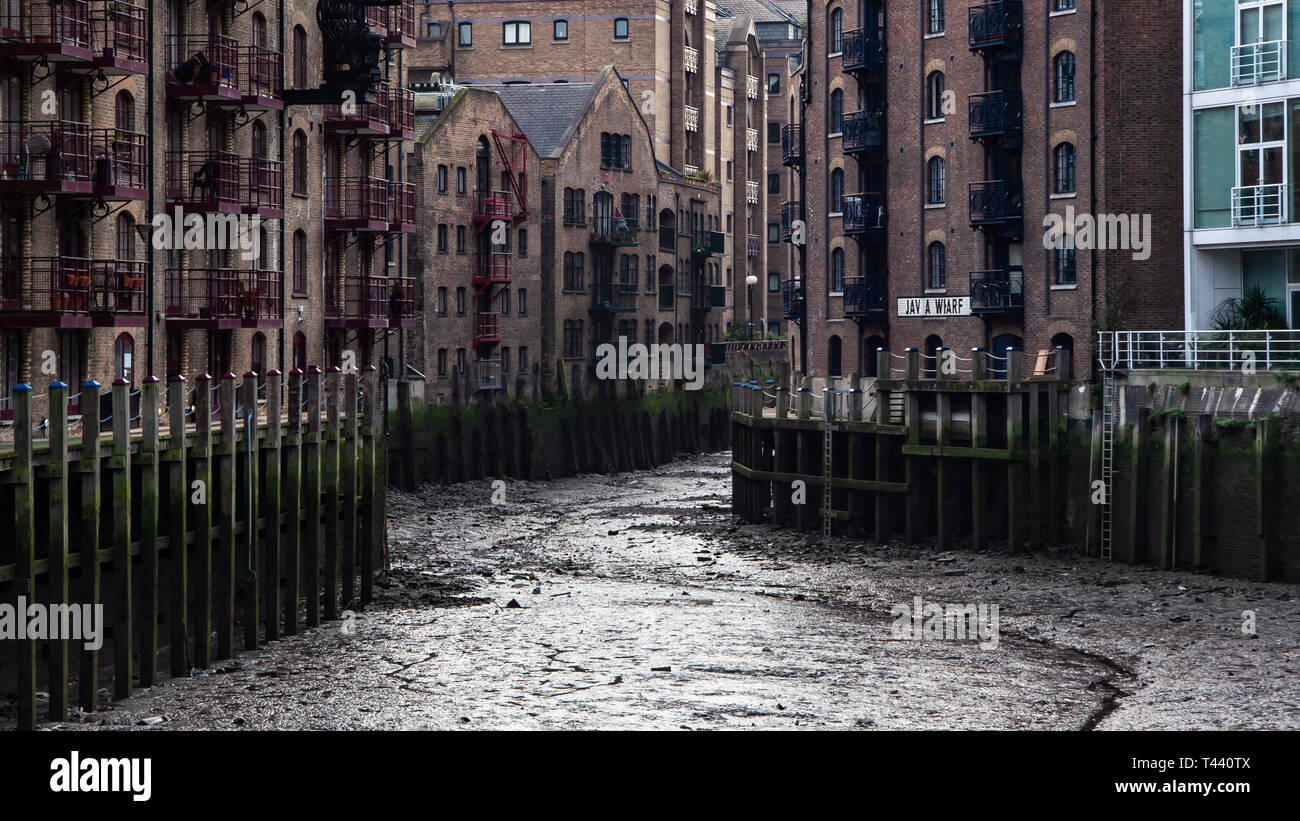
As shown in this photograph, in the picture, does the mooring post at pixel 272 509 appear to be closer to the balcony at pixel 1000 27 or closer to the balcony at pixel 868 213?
the balcony at pixel 1000 27

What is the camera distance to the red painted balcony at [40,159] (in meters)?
37.0

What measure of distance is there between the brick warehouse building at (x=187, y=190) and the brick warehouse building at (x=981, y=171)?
14248mm

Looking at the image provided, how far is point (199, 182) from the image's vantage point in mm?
44625

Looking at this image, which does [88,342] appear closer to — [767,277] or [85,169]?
[85,169]

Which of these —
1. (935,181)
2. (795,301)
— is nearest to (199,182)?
(935,181)

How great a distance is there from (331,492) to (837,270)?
99.4 ft

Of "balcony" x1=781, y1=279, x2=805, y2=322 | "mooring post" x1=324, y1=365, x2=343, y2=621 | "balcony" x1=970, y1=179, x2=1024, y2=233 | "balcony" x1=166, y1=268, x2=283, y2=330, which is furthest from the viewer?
"balcony" x1=781, y1=279, x2=805, y2=322

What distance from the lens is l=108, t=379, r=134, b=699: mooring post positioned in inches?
1066

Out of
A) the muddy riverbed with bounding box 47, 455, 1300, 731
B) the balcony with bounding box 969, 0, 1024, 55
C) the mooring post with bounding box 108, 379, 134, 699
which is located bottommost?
the muddy riverbed with bounding box 47, 455, 1300, 731

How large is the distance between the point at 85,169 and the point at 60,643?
53.7 ft

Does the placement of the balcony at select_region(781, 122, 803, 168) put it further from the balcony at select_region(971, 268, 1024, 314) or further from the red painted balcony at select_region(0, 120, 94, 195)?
the red painted balcony at select_region(0, 120, 94, 195)

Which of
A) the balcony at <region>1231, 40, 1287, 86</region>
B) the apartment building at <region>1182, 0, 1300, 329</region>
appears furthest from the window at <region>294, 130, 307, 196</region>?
the balcony at <region>1231, 40, 1287, 86</region>

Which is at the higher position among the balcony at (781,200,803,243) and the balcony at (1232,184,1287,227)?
the balcony at (781,200,803,243)

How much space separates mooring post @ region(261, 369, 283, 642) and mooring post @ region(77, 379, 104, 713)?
19.4 ft
